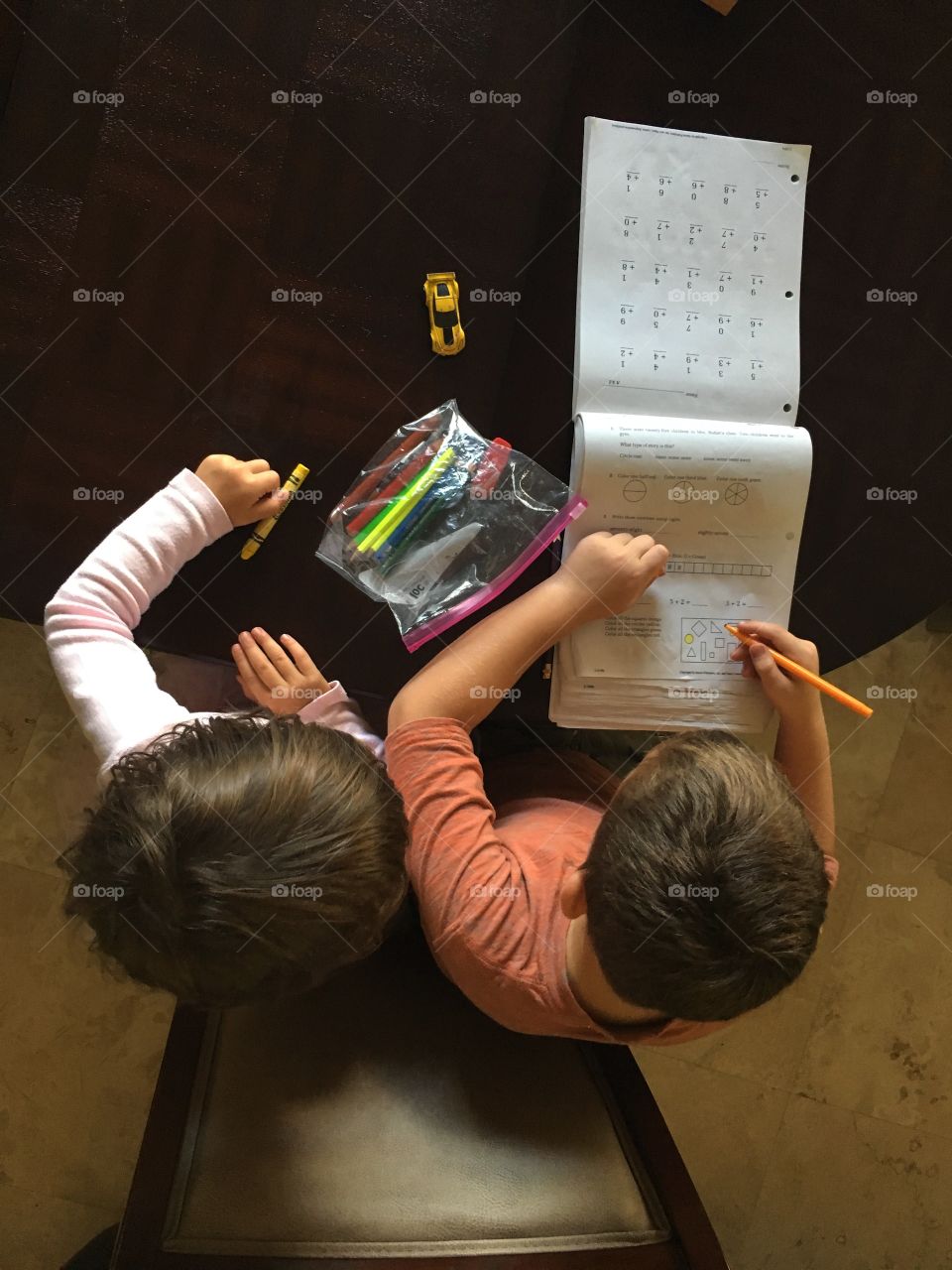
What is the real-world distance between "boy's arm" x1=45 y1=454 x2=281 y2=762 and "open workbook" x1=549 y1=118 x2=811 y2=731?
39 cm

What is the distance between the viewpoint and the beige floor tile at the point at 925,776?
1.57 meters

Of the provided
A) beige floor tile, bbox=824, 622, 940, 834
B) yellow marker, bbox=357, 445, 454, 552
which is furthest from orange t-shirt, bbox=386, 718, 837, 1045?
beige floor tile, bbox=824, 622, 940, 834

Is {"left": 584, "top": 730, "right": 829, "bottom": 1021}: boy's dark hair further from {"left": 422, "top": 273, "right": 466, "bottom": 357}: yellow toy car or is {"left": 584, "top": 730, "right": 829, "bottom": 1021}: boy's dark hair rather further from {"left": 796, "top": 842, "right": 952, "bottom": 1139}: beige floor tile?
{"left": 796, "top": 842, "right": 952, "bottom": 1139}: beige floor tile

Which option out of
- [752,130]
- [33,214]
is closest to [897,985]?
[752,130]

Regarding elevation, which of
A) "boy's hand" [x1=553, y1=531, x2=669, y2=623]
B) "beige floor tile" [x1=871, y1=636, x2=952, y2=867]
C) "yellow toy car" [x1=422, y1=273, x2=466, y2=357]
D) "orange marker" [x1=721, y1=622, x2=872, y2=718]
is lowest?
"beige floor tile" [x1=871, y1=636, x2=952, y2=867]

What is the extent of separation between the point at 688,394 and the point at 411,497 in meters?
0.35

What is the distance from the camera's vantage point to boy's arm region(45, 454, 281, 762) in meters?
0.90

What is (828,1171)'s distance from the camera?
4.85ft

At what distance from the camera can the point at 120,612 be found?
0.92 meters

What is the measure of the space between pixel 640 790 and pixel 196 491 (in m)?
0.55

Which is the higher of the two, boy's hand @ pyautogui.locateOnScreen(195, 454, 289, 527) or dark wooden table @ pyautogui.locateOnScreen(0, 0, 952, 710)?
dark wooden table @ pyautogui.locateOnScreen(0, 0, 952, 710)

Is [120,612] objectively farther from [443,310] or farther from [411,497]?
[443,310]

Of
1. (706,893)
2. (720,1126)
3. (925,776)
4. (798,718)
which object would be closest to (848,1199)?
(720,1126)

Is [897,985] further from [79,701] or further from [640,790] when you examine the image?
[79,701]
